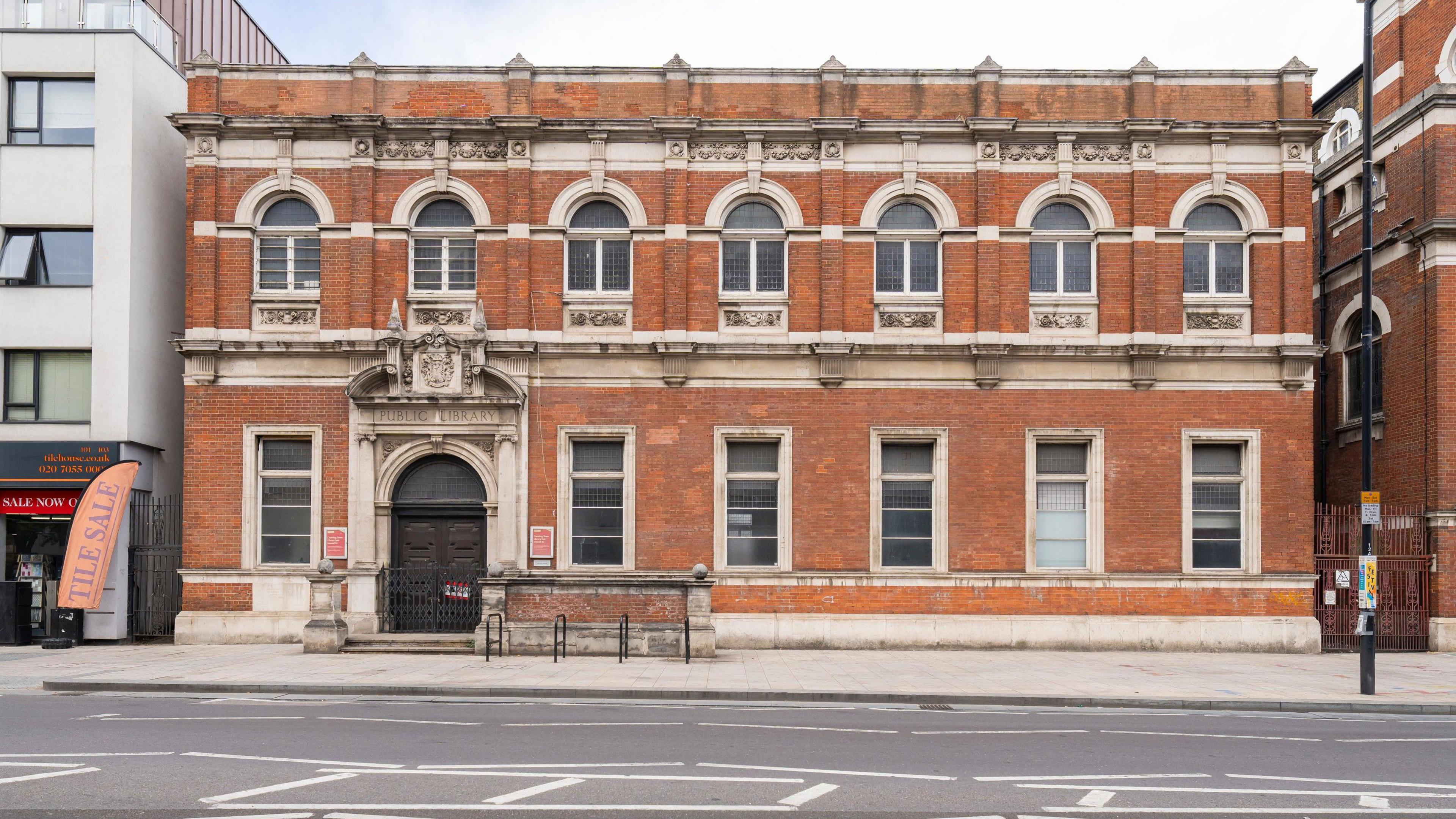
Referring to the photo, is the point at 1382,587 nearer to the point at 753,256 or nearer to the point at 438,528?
the point at 753,256

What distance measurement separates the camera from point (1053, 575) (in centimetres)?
2189

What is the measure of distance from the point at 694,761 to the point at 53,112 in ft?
68.1

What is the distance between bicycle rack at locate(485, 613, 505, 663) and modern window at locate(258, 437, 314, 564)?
4.88 metres

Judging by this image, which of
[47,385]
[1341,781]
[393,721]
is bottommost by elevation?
[393,721]

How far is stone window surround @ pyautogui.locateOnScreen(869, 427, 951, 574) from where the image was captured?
21.9 meters

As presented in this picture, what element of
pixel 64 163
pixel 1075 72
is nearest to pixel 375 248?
pixel 64 163

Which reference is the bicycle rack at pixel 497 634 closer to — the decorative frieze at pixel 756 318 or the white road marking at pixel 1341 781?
the decorative frieze at pixel 756 318

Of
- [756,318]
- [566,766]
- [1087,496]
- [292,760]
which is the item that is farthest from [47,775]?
[1087,496]

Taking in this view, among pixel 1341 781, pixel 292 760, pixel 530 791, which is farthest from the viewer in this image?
pixel 292 760

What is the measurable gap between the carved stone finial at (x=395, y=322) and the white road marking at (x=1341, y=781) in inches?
655

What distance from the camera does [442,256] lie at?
22.5 metres

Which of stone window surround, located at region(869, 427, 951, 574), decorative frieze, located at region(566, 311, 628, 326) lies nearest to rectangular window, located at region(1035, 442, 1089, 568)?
stone window surround, located at region(869, 427, 951, 574)

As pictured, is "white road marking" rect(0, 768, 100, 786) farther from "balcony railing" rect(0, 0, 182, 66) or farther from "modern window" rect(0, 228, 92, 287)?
"balcony railing" rect(0, 0, 182, 66)

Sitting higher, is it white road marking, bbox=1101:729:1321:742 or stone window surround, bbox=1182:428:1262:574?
stone window surround, bbox=1182:428:1262:574
